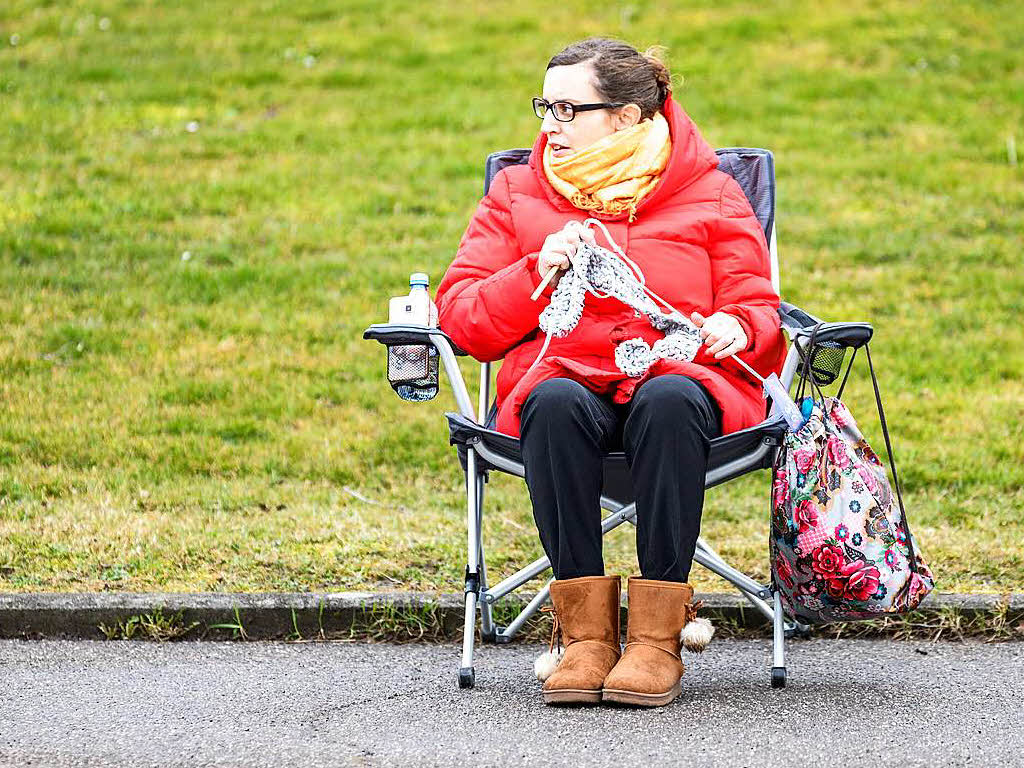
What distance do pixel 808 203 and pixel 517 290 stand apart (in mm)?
4507

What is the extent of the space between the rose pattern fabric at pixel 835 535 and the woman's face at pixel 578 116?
2.84 ft

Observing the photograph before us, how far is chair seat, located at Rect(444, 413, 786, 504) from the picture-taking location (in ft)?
10.2

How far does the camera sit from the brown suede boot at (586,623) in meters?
3.05

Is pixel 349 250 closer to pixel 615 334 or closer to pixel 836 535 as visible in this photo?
pixel 615 334

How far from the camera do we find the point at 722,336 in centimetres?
327

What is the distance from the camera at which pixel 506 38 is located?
398 inches

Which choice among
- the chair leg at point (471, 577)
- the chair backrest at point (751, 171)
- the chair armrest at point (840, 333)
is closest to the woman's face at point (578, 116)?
the chair backrest at point (751, 171)

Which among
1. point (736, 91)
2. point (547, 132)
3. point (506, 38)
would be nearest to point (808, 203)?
point (736, 91)

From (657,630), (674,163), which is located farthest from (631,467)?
(674,163)

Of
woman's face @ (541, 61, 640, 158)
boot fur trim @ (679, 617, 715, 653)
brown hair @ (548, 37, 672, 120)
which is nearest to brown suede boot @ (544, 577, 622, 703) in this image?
boot fur trim @ (679, 617, 715, 653)

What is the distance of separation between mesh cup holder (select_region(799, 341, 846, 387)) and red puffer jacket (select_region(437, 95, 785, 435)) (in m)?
0.10

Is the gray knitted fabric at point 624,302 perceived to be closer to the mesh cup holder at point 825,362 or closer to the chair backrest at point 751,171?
the mesh cup holder at point 825,362

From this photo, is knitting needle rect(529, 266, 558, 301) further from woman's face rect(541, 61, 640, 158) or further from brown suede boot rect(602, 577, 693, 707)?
brown suede boot rect(602, 577, 693, 707)

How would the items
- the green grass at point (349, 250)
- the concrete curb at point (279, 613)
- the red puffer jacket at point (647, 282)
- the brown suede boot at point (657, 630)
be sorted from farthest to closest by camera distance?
the green grass at point (349, 250)
the concrete curb at point (279, 613)
the red puffer jacket at point (647, 282)
the brown suede boot at point (657, 630)
